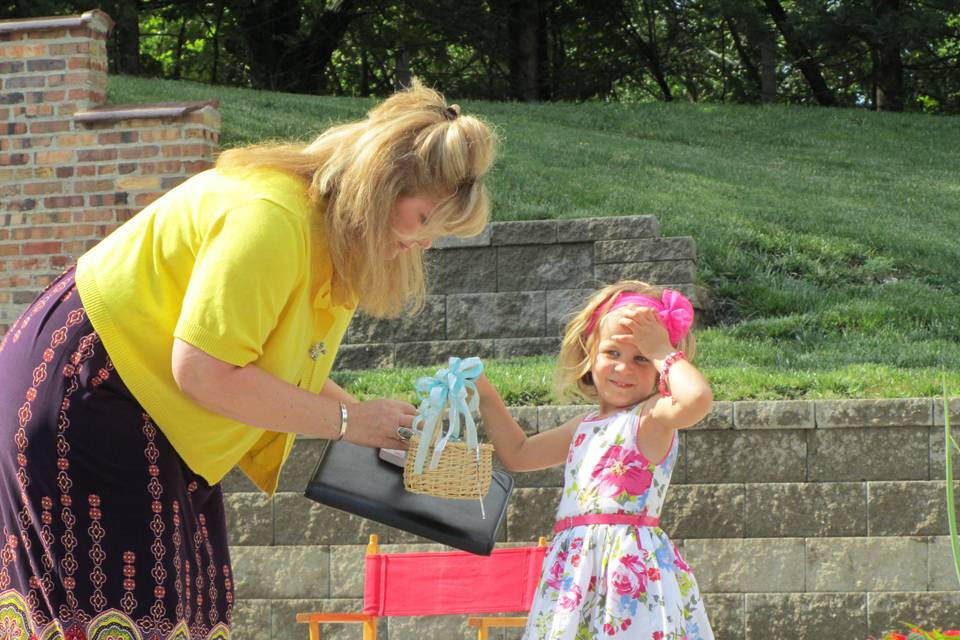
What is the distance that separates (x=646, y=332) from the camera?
3.27m

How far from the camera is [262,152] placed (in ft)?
8.00

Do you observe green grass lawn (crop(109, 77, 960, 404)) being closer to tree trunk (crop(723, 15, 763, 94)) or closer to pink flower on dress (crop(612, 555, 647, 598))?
pink flower on dress (crop(612, 555, 647, 598))

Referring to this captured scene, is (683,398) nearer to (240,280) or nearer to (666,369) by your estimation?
(666,369)

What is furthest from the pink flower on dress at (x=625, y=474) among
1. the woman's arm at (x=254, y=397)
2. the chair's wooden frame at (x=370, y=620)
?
the woman's arm at (x=254, y=397)

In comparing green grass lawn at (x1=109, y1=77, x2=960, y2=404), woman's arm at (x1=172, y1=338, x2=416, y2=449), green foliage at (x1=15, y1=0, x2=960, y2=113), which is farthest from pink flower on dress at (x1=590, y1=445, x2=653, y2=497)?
green foliage at (x1=15, y1=0, x2=960, y2=113)

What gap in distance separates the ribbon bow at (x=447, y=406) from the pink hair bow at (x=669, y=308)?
1.79 ft

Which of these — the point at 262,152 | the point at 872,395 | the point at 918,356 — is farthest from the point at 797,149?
the point at 262,152

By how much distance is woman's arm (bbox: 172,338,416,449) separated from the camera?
2189 millimetres

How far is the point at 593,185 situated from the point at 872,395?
13.8ft

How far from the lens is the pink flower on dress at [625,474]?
3.31 m

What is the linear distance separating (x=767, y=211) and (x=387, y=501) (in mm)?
6295

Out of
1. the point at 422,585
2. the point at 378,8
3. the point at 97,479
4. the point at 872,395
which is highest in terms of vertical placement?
the point at 378,8

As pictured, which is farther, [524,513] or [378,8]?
[378,8]

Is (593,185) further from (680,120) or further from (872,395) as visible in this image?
(680,120)
